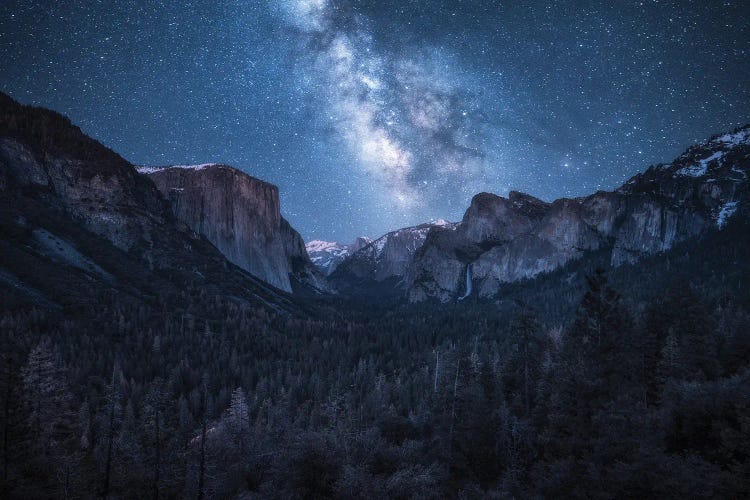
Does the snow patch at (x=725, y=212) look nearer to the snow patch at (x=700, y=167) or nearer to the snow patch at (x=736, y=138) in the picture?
the snow patch at (x=700, y=167)

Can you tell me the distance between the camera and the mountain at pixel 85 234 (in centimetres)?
10703

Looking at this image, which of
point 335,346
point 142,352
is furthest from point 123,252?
point 335,346

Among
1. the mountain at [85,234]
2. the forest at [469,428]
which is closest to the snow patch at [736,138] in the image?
the forest at [469,428]

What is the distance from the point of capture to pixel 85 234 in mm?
140375

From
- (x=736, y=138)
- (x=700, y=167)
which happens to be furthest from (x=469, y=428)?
(x=736, y=138)

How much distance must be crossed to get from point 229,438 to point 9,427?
16044 millimetres

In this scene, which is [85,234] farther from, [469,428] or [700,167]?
[700,167]

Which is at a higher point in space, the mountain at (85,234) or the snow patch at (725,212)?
the snow patch at (725,212)

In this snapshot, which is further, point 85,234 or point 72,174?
point 72,174

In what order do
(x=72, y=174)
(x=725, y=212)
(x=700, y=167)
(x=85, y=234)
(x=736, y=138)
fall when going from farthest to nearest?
(x=736, y=138), (x=700, y=167), (x=72, y=174), (x=725, y=212), (x=85, y=234)

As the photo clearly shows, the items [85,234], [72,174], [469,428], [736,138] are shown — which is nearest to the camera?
[469,428]

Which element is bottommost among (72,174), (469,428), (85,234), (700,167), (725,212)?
(469,428)

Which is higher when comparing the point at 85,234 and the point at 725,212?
the point at 725,212

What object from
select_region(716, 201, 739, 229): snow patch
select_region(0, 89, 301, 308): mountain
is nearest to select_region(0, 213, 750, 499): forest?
select_region(0, 89, 301, 308): mountain
